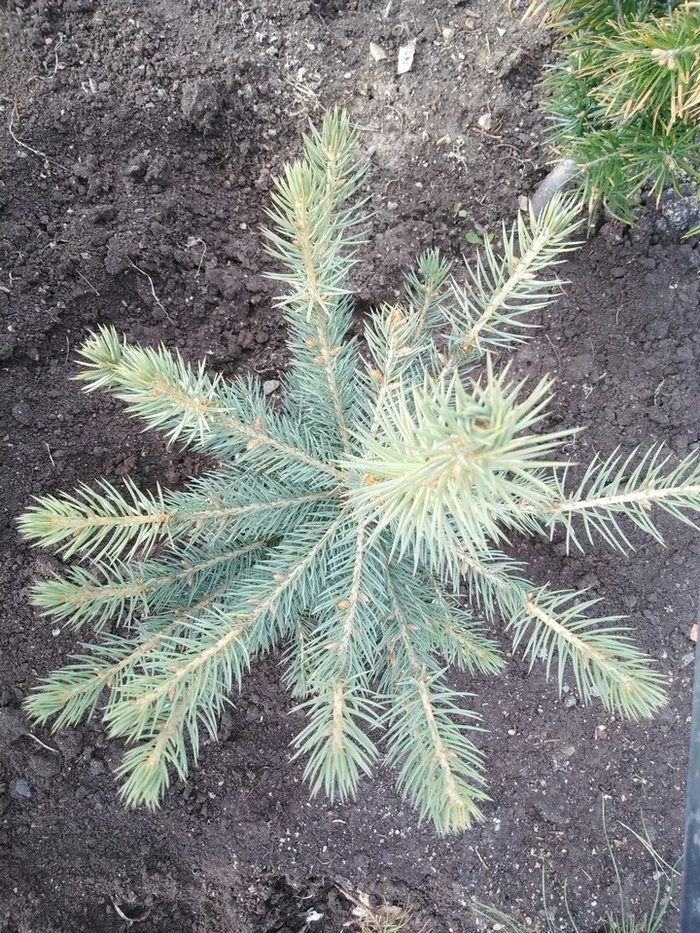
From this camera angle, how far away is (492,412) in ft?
2.04

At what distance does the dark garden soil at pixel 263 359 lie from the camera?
1909 millimetres

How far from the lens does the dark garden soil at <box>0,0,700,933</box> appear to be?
6.26 feet

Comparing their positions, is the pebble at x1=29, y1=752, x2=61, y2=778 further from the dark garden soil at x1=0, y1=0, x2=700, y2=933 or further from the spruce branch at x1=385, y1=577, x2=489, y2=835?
the spruce branch at x1=385, y1=577, x2=489, y2=835

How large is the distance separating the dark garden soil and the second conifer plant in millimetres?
574

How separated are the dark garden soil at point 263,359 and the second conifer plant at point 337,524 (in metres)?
0.57

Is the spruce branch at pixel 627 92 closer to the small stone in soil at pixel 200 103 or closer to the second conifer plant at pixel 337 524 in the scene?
the second conifer plant at pixel 337 524

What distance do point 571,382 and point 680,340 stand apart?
1.28 feet

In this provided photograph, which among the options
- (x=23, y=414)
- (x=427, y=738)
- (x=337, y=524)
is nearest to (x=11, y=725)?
(x=23, y=414)

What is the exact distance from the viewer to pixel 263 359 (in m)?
2.08

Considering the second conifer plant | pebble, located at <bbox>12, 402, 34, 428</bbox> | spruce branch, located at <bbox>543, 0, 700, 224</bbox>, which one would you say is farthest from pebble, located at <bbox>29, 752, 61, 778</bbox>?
spruce branch, located at <bbox>543, 0, 700, 224</bbox>

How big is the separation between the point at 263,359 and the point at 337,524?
875mm

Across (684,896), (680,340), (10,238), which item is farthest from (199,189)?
(684,896)

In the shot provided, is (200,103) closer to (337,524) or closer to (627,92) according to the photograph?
(627,92)

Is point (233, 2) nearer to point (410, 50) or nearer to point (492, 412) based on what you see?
point (410, 50)
